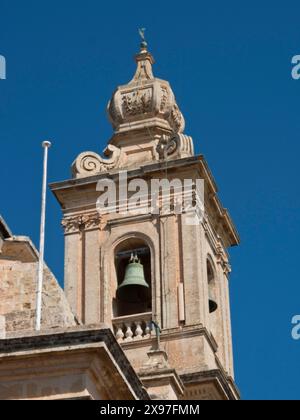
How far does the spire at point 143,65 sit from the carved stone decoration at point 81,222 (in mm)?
3973

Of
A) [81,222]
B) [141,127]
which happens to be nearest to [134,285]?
[81,222]

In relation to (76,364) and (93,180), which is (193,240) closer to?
(93,180)

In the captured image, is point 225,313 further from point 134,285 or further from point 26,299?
point 26,299

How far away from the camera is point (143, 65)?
37.8 metres

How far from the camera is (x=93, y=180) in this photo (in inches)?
1367

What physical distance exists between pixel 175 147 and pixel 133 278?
3.39 metres

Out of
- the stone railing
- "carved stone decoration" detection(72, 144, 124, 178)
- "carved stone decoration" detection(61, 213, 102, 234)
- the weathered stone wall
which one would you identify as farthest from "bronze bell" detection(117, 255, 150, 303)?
the weathered stone wall

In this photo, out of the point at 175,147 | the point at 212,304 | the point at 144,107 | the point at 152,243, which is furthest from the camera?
the point at 144,107

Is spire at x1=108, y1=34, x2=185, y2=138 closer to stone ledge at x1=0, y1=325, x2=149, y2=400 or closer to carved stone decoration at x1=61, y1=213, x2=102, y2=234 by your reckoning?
carved stone decoration at x1=61, y1=213, x2=102, y2=234

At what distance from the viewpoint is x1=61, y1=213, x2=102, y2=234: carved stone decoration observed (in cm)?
3459

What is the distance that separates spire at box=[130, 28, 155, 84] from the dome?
0.07 meters

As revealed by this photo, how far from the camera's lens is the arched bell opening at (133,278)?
33125mm
